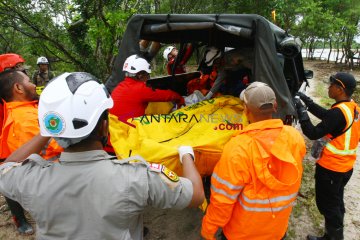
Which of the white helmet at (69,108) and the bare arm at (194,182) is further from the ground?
the white helmet at (69,108)

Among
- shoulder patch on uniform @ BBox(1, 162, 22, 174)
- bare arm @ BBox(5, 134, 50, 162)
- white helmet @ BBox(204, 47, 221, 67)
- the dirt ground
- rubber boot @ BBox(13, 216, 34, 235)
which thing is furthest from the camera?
white helmet @ BBox(204, 47, 221, 67)

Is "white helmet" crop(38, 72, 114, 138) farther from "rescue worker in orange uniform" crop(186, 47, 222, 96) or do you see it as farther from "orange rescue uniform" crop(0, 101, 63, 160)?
"rescue worker in orange uniform" crop(186, 47, 222, 96)

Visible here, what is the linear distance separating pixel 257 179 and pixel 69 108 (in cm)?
A: 134

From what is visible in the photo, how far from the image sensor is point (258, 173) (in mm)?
1946

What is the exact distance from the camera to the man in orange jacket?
1.97 m

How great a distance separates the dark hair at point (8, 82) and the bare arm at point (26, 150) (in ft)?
4.41

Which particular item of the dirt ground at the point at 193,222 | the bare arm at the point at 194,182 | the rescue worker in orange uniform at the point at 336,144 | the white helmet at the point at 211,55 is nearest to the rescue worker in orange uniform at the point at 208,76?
the white helmet at the point at 211,55

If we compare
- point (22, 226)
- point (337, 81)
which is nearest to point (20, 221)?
point (22, 226)

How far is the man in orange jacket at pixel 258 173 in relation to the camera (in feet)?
6.45

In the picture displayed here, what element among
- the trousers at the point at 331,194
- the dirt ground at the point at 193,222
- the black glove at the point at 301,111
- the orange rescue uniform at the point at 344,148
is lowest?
the dirt ground at the point at 193,222

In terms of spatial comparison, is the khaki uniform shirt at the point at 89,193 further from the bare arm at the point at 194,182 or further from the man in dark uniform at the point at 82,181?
the bare arm at the point at 194,182

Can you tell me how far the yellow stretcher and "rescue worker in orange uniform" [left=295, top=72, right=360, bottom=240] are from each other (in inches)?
34.2

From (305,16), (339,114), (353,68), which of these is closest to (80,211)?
(339,114)

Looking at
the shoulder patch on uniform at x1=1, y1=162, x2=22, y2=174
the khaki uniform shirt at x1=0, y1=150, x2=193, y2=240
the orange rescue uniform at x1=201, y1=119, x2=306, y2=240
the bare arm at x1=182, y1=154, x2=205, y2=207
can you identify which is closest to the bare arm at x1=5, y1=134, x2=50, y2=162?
the shoulder patch on uniform at x1=1, y1=162, x2=22, y2=174
